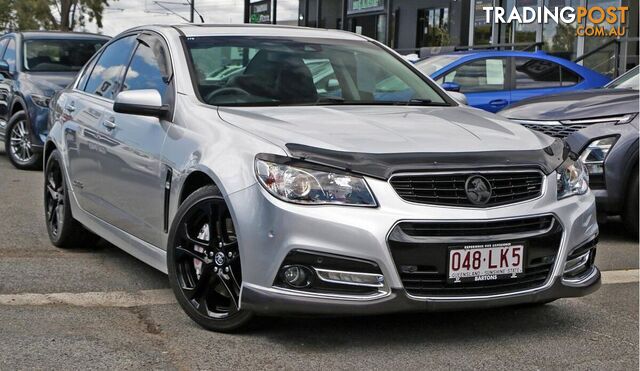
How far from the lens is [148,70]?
16.7ft

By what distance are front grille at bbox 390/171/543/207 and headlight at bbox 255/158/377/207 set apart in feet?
0.52

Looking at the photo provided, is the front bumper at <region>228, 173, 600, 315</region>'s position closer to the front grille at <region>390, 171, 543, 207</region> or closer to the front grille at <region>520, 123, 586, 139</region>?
the front grille at <region>390, 171, 543, 207</region>

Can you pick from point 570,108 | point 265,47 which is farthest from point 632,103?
point 265,47

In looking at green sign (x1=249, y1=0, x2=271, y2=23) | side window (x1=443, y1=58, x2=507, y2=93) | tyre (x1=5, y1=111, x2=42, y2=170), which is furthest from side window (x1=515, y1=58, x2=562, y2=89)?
green sign (x1=249, y1=0, x2=271, y2=23)

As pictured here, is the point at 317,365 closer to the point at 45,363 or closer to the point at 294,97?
the point at 45,363

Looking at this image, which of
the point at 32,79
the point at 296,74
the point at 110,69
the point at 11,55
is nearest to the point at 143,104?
the point at 296,74

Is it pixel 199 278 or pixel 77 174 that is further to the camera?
pixel 77 174

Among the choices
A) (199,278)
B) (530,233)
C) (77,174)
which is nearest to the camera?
(530,233)

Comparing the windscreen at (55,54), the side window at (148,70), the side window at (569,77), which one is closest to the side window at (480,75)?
the side window at (569,77)

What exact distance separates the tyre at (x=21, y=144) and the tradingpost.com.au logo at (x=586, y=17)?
12.8m

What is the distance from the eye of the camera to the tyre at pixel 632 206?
6.45m

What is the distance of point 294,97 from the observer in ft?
15.6

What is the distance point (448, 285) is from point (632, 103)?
11.9ft

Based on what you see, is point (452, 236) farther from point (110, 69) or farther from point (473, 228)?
point (110, 69)
